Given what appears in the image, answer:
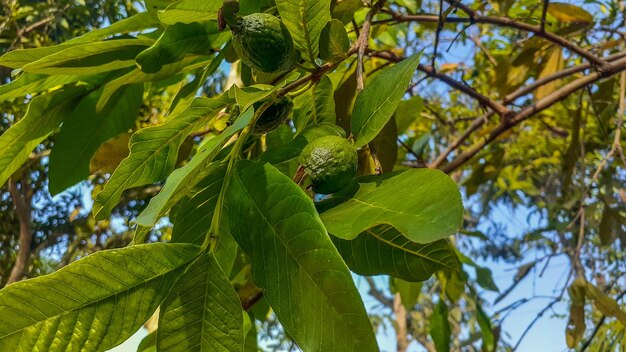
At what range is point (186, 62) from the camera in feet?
2.56

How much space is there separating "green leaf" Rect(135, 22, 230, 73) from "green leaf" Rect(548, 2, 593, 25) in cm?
107

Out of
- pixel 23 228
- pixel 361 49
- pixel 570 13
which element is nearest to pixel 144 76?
pixel 361 49

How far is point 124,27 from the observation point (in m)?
0.77

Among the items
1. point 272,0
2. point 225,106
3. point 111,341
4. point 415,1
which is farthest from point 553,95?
point 111,341

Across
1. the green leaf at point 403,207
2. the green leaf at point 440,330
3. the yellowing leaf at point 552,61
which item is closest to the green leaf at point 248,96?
the green leaf at point 403,207

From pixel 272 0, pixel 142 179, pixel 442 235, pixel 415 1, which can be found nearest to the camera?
pixel 442 235

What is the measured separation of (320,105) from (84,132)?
40 cm

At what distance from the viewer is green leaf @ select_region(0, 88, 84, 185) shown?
0.78 m

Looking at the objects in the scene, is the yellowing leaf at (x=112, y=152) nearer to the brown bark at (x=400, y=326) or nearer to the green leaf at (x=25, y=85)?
the green leaf at (x=25, y=85)

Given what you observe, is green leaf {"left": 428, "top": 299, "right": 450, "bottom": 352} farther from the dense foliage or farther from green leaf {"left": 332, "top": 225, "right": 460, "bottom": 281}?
green leaf {"left": 332, "top": 225, "right": 460, "bottom": 281}

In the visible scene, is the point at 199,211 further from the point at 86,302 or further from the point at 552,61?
the point at 552,61

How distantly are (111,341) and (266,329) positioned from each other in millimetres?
4157

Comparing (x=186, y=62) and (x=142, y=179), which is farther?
(x=186, y=62)

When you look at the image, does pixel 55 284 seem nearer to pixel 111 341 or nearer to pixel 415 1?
pixel 111 341
